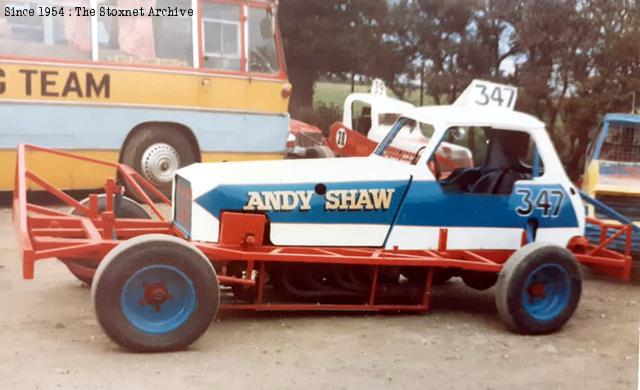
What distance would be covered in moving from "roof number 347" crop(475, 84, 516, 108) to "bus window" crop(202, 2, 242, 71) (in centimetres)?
275

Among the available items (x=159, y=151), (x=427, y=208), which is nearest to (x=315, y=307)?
(x=427, y=208)

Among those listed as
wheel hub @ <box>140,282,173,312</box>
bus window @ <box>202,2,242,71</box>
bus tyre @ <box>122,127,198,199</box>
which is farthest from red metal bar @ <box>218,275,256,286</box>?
bus window @ <box>202,2,242,71</box>

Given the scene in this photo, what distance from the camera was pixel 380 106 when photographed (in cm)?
611

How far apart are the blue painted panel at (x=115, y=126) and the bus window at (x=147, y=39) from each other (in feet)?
1.64

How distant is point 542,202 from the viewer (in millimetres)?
Result: 4727

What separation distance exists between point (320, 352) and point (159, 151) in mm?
3515

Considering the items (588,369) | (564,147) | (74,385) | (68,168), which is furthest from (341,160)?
(68,168)

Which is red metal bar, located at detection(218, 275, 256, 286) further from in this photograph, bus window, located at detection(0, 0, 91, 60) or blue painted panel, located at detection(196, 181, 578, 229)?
bus window, located at detection(0, 0, 91, 60)

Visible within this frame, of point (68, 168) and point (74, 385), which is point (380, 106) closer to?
point (68, 168)

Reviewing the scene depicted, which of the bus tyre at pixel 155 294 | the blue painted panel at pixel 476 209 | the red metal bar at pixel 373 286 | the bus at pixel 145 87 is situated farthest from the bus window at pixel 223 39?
the bus tyre at pixel 155 294

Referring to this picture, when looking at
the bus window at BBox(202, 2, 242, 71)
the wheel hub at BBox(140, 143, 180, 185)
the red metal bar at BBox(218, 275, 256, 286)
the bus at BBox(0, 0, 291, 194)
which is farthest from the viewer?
the wheel hub at BBox(140, 143, 180, 185)

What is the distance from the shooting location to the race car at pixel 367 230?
3.98 metres

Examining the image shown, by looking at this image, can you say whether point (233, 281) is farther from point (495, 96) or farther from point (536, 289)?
point (495, 96)

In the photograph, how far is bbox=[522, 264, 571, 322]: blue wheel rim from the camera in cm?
447
